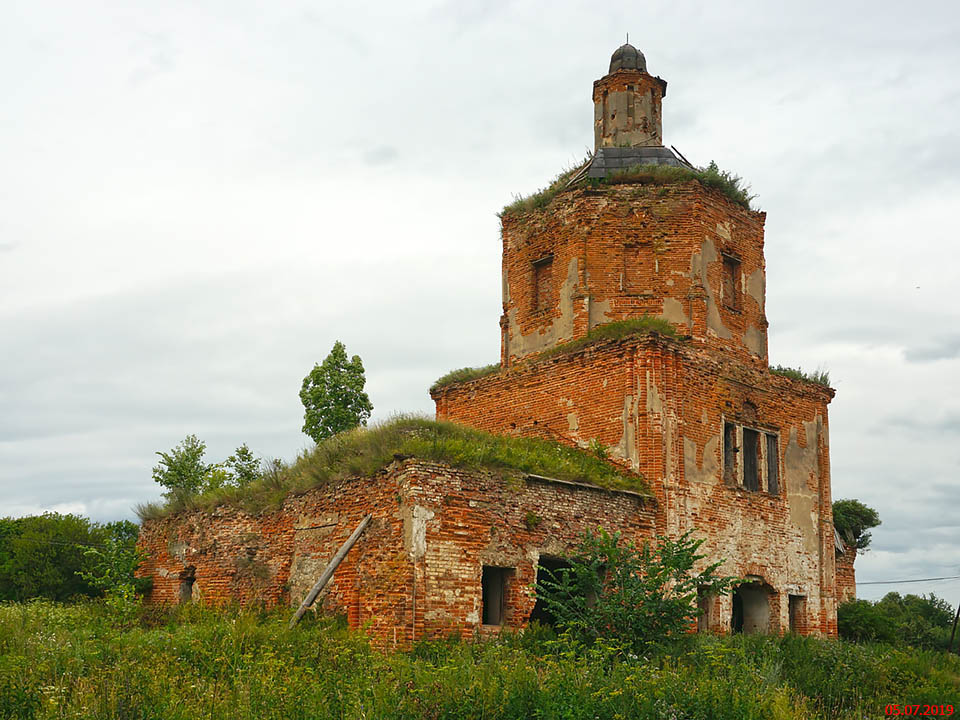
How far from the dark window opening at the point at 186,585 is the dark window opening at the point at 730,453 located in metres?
9.69

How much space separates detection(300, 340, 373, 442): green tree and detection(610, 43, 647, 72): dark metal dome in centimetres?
1145

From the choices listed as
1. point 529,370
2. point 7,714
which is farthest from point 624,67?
point 7,714

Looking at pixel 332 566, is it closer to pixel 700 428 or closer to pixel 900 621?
pixel 700 428

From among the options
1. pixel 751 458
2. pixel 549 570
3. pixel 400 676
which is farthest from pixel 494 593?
pixel 751 458

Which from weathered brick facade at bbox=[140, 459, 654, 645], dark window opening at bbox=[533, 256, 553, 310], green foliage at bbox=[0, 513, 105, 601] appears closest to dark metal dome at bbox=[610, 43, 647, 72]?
dark window opening at bbox=[533, 256, 553, 310]

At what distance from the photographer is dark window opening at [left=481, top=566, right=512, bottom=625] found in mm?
14555

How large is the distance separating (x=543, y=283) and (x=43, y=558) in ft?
55.8

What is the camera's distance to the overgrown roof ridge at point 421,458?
1450 cm

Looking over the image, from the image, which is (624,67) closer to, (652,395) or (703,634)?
(652,395)

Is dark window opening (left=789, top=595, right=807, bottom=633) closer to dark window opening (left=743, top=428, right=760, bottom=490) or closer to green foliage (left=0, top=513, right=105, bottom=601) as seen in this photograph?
dark window opening (left=743, top=428, right=760, bottom=490)

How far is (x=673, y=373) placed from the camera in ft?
57.6

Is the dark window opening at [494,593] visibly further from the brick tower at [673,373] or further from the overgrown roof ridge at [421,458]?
the brick tower at [673,373]

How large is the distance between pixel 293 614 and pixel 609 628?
4.52 meters

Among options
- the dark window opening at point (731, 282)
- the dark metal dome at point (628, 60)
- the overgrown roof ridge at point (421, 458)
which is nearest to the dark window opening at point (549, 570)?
the overgrown roof ridge at point (421, 458)
